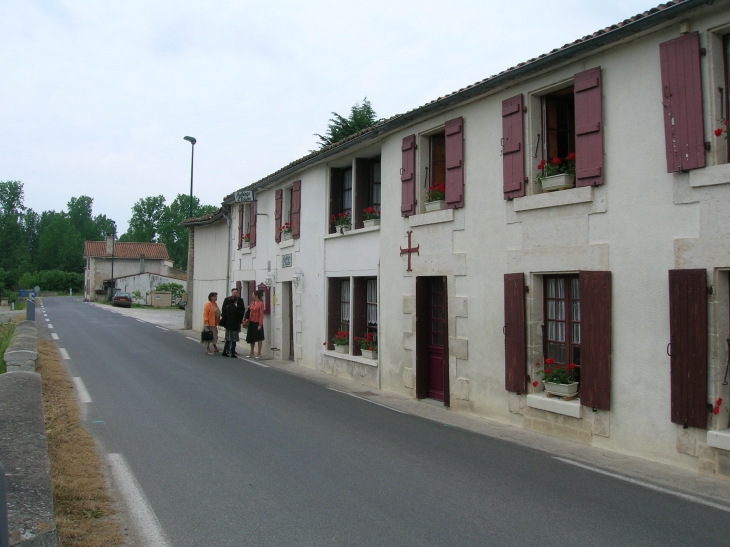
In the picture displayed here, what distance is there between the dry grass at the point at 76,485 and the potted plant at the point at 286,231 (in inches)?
339

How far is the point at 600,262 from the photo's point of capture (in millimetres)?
7547

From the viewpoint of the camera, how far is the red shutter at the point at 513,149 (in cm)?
877

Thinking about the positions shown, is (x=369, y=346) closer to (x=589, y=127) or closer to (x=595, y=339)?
(x=595, y=339)

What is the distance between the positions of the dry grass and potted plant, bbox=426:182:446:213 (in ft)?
20.6

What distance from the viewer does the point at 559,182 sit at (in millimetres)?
8195

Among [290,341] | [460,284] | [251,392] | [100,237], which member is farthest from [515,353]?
[100,237]

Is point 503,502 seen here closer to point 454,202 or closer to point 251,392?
point 454,202

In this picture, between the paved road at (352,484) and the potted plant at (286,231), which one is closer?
the paved road at (352,484)

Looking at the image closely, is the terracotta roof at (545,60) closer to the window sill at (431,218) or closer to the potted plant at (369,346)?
→ the window sill at (431,218)

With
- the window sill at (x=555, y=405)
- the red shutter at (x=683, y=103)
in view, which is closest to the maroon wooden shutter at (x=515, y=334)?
the window sill at (x=555, y=405)

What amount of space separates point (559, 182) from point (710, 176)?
6.86 ft

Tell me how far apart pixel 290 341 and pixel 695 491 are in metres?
12.3

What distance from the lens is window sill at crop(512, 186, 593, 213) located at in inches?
305

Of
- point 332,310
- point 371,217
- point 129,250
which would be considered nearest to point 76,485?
point 371,217
